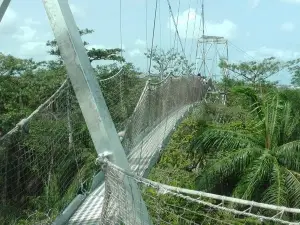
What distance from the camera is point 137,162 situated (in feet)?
16.3

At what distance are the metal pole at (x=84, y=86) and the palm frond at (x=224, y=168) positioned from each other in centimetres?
455

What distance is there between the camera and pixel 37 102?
10844mm

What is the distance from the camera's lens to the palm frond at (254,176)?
7000 millimetres

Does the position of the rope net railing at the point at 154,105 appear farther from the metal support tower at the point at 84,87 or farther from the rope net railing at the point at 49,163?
the metal support tower at the point at 84,87

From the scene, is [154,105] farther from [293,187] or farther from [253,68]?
[253,68]

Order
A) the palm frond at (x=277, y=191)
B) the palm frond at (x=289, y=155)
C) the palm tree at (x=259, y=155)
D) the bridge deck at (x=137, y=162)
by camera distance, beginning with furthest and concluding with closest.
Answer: the palm frond at (x=289, y=155) → the palm tree at (x=259, y=155) → the palm frond at (x=277, y=191) → the bridge deck at (x=137, y=162)

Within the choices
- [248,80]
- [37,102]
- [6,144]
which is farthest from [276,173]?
[248,80]

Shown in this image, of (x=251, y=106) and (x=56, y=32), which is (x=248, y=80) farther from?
(x=56, y=32)

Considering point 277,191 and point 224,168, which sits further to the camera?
point 224,168

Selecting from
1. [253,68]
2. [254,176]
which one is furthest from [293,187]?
[253,68]

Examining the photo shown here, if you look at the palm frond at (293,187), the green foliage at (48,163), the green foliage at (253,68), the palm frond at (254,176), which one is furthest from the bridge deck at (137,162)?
the green foliage at (253,68)

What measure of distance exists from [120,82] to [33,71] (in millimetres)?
5696

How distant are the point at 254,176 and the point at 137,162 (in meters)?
2.56

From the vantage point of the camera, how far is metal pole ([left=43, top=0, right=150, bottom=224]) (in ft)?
9.05
